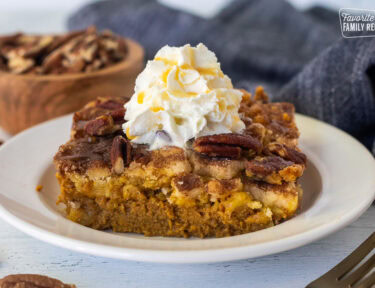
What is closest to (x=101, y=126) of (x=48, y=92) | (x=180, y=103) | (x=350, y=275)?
(x=180, y=103)

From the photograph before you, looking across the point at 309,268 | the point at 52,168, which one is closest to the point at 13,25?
the point at 52,168

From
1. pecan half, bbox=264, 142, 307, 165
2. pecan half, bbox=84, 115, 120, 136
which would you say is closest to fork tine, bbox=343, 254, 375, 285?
pecan half, bbox=264, 142, 307, 165

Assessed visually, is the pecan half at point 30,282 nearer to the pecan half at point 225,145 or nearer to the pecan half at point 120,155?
the pecan half at point 120,155

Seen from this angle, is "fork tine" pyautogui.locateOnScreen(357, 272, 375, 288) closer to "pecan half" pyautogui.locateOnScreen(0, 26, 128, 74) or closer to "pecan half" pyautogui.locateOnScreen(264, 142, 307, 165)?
"pecan half" pyautogui.locateOnScreen(264, 142, 307, 165)

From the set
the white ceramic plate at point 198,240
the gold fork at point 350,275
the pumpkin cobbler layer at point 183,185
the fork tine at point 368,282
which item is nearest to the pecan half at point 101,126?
the pumpkin cobbler layer at point 183,185

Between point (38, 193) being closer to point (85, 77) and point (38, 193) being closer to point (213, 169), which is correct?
point (213, 169)

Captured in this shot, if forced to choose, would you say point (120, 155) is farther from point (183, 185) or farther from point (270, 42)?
point (270, 42)
